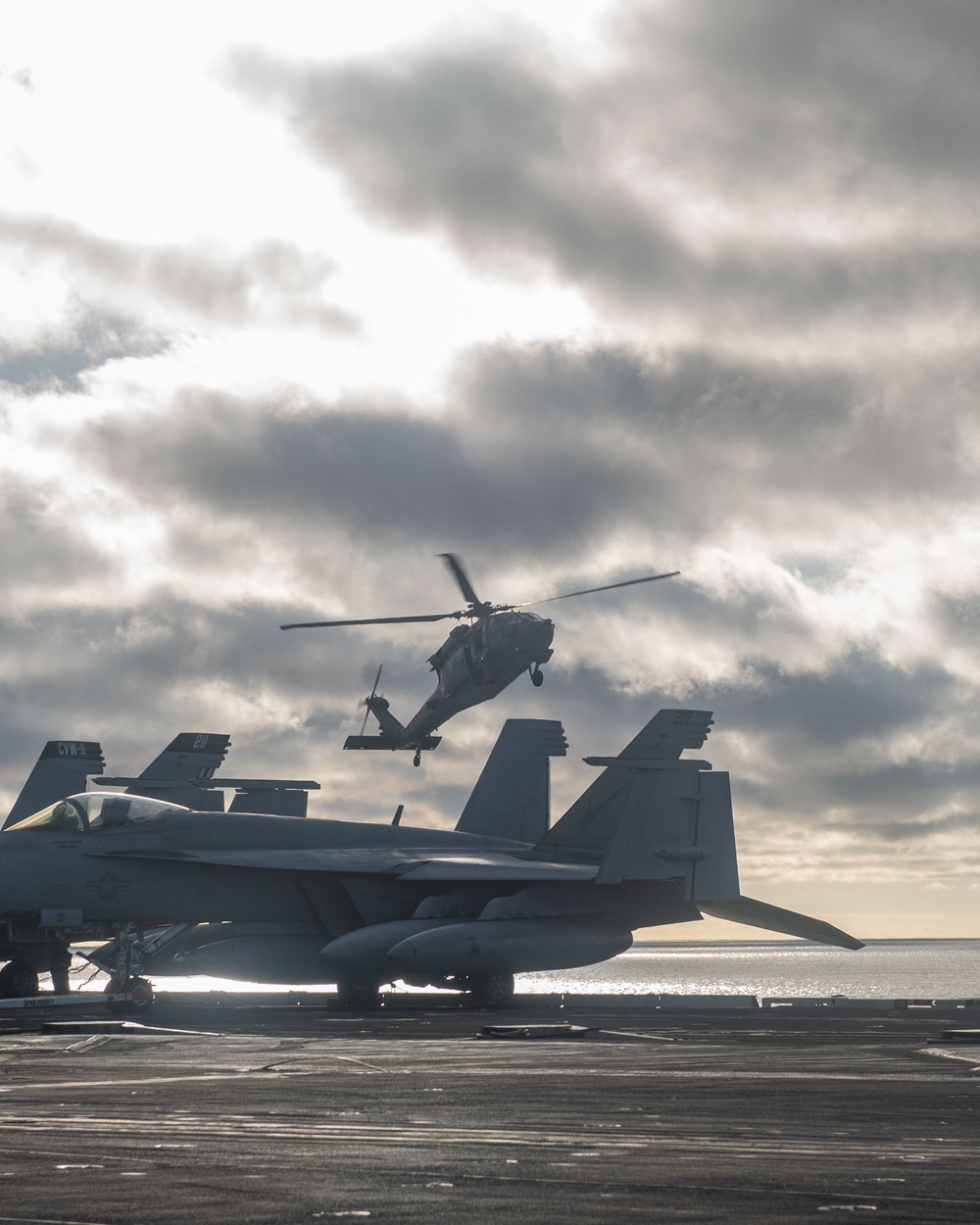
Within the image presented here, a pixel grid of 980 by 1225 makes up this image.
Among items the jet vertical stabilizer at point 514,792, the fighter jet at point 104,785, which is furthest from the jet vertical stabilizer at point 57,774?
the jet vertical stabilizer at point 514,792

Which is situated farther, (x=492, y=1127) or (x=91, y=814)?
(x=91, y=814)

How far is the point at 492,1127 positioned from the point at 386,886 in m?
21.0

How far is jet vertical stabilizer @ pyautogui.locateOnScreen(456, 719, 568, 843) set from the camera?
38.1 meters

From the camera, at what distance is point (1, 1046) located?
1689cm

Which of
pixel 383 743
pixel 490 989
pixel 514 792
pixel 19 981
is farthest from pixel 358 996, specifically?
pixel 383 743

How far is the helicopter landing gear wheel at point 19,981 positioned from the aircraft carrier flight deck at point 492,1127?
11265mm

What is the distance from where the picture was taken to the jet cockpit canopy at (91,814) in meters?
27.7

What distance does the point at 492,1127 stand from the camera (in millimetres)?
9055

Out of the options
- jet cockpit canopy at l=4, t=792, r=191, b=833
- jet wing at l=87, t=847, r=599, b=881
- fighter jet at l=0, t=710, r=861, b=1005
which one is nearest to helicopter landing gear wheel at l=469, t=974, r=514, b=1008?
fighter jet at l=0, t=710, r=861, b=1005

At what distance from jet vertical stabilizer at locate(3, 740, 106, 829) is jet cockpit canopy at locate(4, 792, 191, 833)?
1594 cm

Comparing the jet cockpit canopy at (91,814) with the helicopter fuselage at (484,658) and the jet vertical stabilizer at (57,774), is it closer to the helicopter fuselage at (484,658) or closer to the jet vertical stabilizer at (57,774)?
the jet vertical stabilizer at (57,774)

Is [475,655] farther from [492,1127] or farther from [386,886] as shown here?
[492,1127]

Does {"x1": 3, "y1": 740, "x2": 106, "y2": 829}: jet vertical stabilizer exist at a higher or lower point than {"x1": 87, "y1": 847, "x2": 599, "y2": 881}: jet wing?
higher

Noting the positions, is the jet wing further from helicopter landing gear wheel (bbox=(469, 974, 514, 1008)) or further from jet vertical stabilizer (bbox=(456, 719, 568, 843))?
jet vertical stabilizer (bbox=(456, 719, 568, 843))
